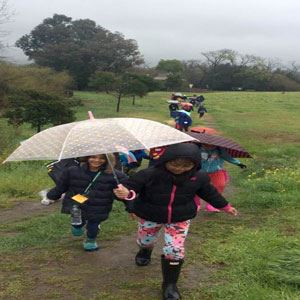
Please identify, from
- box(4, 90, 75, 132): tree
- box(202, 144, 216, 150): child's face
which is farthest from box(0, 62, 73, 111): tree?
box(202, 144, 216, 150): child's face

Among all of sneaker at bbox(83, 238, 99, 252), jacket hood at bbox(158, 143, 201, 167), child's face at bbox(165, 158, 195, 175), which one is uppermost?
jacket hood at bbox(158, 143, 201, 167)

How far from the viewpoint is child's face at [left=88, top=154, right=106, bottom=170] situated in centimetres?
453

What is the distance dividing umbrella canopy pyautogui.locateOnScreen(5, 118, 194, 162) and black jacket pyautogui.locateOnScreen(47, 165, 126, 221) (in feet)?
2.15

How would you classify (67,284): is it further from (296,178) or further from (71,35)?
(71,35)

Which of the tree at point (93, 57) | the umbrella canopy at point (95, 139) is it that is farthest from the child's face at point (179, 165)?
the tree at point (93, 57)

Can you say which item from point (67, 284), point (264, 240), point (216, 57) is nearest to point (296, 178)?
point (264, 240)

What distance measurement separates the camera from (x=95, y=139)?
369 centimetres

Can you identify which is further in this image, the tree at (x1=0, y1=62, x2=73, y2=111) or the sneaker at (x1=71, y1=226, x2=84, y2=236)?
the tree at (x1=0, y1=62, x2=73, y2=111)

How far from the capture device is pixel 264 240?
494 centimetres

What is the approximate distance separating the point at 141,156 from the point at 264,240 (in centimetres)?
280

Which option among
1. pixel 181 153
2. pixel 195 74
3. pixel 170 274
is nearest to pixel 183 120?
pixel 181 153

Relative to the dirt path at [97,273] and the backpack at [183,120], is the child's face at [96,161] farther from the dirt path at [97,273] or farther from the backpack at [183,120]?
the backpack at [183,120]

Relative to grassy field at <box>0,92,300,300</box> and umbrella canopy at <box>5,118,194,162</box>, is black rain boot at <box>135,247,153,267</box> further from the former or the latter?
umbrella canopy at <box>5,118,194,162</box>

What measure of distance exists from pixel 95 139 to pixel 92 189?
99 centimetres
